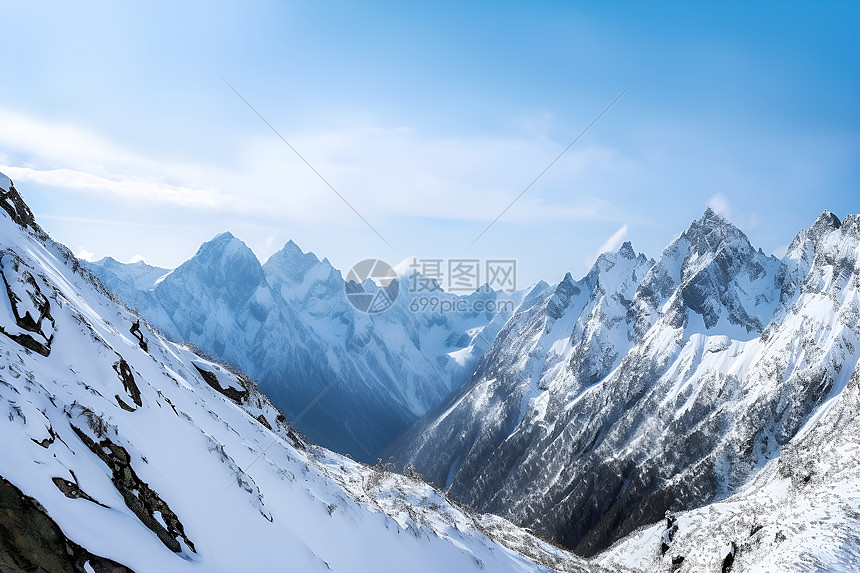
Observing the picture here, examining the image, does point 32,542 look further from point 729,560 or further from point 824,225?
point 824,225

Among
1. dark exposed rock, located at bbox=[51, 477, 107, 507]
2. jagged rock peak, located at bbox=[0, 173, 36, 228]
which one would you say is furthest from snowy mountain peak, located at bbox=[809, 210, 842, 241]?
dark exposed rock, located at bbox=[51, 477, 107, 507]

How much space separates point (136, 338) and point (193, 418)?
11.7m

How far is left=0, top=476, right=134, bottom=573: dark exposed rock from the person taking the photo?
37.8 ft

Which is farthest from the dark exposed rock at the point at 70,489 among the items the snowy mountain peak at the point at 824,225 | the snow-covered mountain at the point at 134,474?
the snowy mountain peak at the point at 824,225

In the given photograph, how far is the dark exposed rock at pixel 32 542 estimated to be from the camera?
11523mm

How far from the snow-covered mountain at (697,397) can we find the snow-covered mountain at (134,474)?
108 meters

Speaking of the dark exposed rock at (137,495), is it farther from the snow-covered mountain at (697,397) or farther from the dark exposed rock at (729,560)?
the snow-covered mountain at (697,397)

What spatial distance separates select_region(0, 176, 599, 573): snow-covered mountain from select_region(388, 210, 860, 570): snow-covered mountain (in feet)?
356

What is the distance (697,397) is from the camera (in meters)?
145

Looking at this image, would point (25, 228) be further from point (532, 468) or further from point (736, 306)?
point (736, 306)

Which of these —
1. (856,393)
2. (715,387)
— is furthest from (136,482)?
(715,387)

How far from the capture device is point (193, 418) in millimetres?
26688

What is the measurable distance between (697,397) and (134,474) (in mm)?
158367

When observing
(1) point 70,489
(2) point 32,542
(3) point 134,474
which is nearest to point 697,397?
(3) point 134,474
